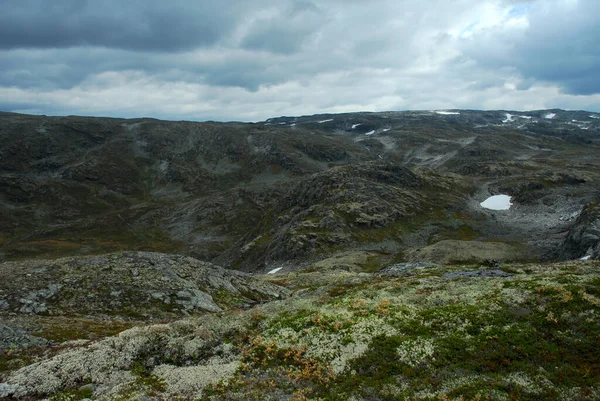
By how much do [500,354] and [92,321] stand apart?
111 ft

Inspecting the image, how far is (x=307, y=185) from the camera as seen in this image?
17975 centimetres

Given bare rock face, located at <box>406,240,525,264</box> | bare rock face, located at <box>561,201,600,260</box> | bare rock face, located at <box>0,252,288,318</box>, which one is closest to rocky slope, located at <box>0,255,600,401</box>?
bare rock face, located at <box>0,252,288,318</box>

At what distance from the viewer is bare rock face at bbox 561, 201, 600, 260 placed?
77.0 metres

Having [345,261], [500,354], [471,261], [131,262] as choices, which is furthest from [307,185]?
[500,354]

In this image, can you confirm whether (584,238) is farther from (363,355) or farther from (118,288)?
(118,288)

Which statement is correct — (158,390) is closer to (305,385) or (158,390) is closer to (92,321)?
(305,385)

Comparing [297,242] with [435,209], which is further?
[435,209]

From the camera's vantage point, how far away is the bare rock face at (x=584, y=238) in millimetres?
77000

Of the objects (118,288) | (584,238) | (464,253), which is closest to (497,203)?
(464,253)

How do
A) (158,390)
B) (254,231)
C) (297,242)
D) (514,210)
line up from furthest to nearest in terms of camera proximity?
1. (254,231)
2. (514,210)
3. (297,242)
4. (158,390)

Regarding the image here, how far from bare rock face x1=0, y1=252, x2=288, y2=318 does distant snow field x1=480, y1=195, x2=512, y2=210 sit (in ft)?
482

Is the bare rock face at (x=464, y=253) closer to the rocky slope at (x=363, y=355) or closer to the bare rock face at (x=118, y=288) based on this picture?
the bare rock face at (x=118, y=288)

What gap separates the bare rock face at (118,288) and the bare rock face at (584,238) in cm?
6788

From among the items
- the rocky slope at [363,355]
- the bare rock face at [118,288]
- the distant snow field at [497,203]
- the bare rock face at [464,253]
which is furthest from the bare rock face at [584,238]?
the distant snow field at [497,203]
